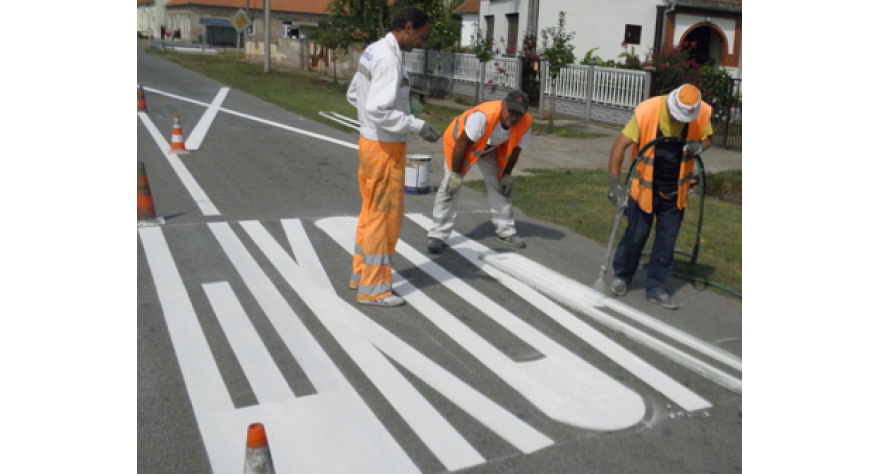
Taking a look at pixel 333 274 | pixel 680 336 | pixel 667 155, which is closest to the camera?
pixel 680 336

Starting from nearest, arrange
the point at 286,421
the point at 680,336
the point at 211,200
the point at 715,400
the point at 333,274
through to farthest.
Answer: the point at 286,421 < the point at 715,400 < the point at 680,336 < the point at 333,274 < the point at 211,200

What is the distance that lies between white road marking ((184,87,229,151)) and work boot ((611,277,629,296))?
8890 mm

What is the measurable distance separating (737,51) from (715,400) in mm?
25390

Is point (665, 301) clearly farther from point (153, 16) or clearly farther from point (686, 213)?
point (153, 16)

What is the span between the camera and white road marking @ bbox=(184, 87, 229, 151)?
13808 mm

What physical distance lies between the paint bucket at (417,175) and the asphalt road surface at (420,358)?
1460 millimetres

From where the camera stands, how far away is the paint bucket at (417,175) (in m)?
10.1

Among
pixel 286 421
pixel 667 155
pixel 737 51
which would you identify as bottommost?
pixel 286 421

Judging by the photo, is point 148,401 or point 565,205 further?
point 565,205

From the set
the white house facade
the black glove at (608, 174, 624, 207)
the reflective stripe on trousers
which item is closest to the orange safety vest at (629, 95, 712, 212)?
the black glove at (608, 174, 624, 207)

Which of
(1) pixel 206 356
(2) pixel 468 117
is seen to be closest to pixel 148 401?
(1) pixel 206 356

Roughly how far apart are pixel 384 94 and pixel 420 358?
1860 millimetres

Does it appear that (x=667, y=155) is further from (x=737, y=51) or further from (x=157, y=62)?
(x=157, y=62)

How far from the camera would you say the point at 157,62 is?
125 ft
